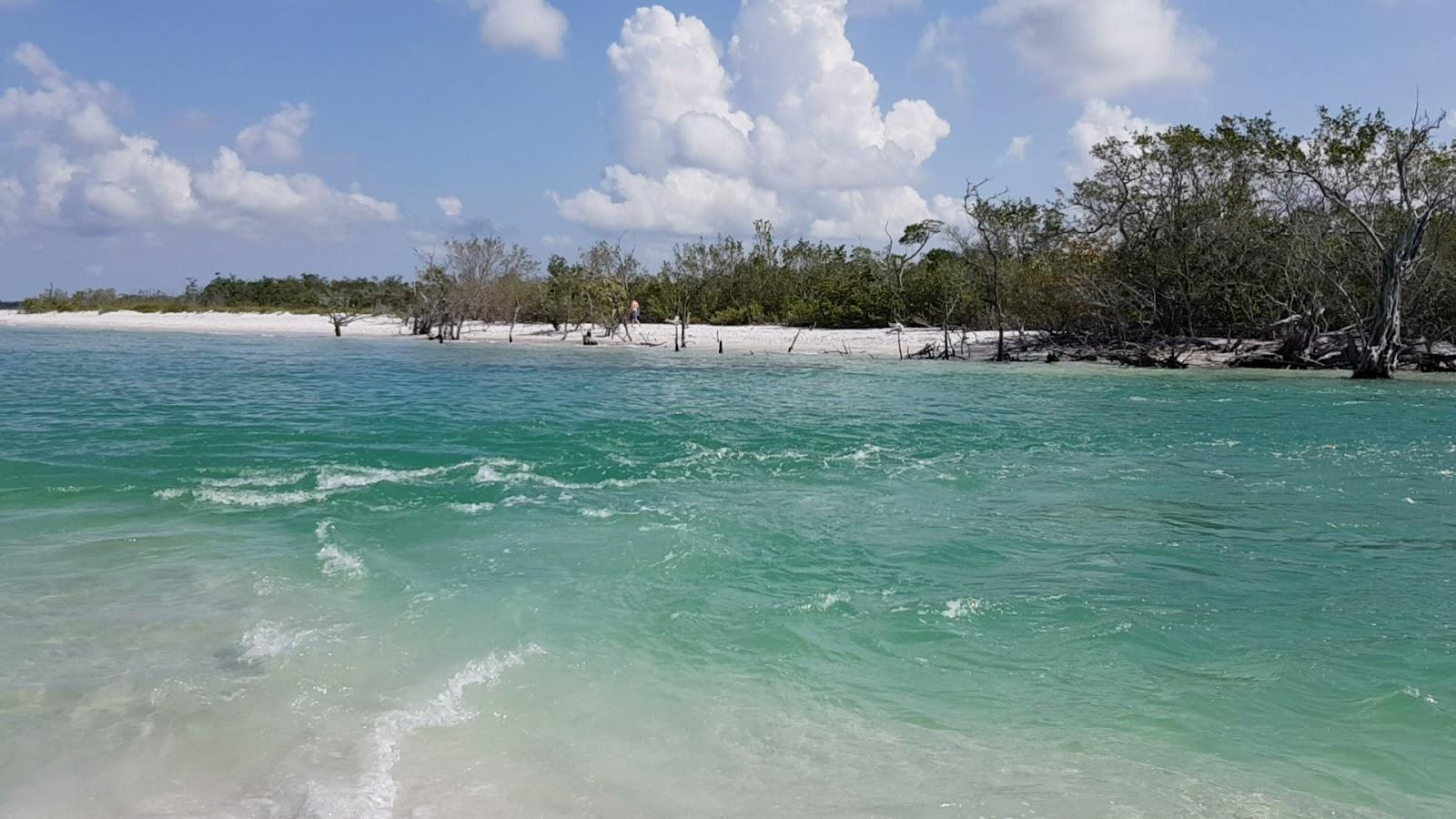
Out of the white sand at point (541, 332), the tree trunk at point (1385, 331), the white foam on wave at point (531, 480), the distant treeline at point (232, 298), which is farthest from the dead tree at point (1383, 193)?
the distant treeline at point (232, 298)

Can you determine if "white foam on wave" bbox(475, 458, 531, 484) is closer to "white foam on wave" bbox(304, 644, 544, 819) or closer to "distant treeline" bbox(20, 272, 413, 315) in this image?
"white foam on wave" bbox(304, 644, 544, 819)

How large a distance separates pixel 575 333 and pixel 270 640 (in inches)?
2014

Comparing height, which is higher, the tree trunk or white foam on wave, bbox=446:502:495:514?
the tree trunk

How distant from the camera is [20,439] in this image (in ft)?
50.8

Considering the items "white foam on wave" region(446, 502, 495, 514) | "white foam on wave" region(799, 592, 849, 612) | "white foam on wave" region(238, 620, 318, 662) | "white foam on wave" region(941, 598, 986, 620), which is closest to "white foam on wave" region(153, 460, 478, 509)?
"white foam on wave" region(446, 502, 495, 514)

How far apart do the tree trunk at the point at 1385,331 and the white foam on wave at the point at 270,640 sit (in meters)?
34.7

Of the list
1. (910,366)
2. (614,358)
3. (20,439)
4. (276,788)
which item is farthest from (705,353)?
(276,788)

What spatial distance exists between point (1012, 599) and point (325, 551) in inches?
255

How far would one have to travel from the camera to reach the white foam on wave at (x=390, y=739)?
437 centimetres

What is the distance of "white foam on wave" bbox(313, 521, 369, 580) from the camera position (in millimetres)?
8336

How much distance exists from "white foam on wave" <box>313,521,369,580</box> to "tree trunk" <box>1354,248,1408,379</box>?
3359 centimetres

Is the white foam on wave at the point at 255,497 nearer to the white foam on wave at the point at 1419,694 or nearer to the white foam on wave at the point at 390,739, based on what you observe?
the white foam on wave at the point at 390,739

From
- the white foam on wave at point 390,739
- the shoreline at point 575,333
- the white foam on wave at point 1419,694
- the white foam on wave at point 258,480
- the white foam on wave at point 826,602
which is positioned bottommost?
the white foam on wave at point 1419,694

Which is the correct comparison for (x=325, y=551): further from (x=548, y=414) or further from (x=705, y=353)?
(x=705, y=353)
